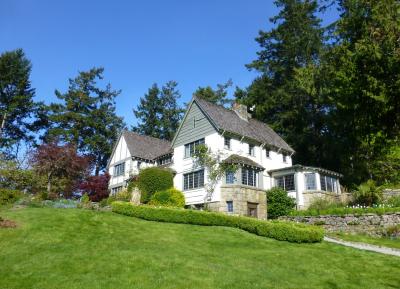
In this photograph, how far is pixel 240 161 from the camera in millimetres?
33031

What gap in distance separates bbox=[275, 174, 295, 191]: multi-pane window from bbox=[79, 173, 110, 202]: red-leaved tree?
2409 centimetres

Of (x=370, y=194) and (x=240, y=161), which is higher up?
(x=240, y=161)

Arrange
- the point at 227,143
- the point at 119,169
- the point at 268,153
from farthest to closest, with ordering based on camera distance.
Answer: the point at 119,169, the point at 268,153, the point at 227,143

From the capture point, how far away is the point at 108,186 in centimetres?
5050

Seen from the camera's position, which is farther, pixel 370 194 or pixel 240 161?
pixel 240 161

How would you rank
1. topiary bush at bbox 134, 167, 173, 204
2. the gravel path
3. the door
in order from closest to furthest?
1. the gravel path
2. the door
3. topiary bush at bbox 134, 167, 173, 204

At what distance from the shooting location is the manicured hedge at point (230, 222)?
21.1 m

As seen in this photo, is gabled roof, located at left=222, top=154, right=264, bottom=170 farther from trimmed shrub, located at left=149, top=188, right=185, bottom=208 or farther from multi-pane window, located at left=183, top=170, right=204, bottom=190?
trimmed shrub, located at left=149, top=188, right=185, bottom=208

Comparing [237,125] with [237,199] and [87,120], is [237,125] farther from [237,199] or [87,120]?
[87,120]

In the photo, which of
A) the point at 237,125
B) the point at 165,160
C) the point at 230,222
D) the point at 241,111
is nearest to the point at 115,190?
the point at 165,160

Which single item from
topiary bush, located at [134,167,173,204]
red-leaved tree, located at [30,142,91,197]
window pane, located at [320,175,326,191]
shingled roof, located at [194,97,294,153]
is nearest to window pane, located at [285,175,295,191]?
window pane, located at [320,175,326,191]

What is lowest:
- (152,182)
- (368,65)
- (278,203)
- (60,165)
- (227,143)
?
(278,203)

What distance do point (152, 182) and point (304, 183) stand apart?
15135 millimetres

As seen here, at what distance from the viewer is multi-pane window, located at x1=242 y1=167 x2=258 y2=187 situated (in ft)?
111
